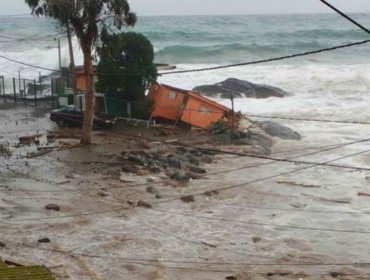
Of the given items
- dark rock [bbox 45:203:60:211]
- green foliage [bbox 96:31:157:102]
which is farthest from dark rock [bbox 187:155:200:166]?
green foliage [bbox 96:31:157:102]

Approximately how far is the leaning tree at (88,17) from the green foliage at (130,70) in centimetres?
410

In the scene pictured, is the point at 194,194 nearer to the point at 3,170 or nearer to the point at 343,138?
the point at 3,170

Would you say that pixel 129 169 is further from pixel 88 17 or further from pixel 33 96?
pixel 33 96

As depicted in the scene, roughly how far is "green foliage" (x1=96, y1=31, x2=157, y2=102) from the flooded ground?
4410 millimetres

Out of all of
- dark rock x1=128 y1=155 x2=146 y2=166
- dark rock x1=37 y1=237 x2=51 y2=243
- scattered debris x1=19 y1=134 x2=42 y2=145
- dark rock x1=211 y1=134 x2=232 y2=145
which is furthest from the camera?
dark rock x1=211 y1=134 x2=232 y2=145

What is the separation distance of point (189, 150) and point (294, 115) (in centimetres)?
1165

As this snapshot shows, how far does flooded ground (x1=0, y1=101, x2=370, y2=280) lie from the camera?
12.6 meters

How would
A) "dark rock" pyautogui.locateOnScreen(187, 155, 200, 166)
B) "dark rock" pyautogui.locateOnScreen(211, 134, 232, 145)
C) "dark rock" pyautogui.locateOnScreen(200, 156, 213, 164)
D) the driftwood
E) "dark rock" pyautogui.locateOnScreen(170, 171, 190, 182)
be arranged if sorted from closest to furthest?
1. "dark rock" pyautogui.locateOnScreen(170, 171, 190, 182)
2. "dark rock" pyautogui.locateOnScreen(187, 155, 200, 166)
3. the driftwood
4. "dark rock" pyautogui.locateOnScreen(200, 156, 213, 164)
5. "dark rock" pyautogui.locateOnScreen(211, 134, 232, 145)

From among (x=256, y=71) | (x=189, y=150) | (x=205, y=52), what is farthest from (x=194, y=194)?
(x=205, y=52)

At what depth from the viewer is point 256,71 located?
53188 millimetres

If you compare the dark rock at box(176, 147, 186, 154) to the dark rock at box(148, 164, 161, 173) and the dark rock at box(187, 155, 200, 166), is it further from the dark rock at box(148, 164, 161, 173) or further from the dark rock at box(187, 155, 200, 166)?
the dark rock at box(148, 164, 161, 173)

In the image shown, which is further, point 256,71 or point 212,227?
point 256,71

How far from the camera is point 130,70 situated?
28.2 metres

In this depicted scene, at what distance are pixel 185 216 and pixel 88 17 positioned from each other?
995cm
